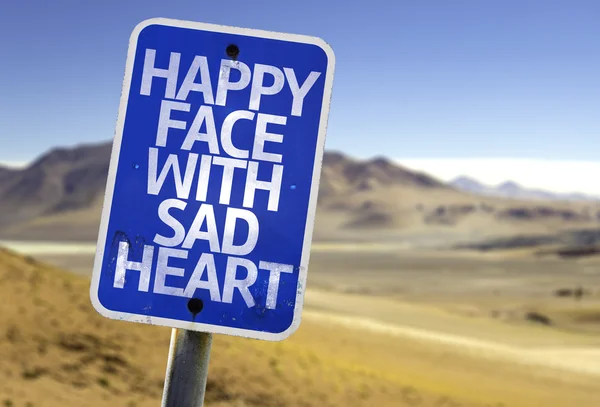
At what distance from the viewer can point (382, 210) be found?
536 feet

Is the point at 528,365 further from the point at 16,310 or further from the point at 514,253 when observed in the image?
the point at 514,253

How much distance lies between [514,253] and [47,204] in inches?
5501

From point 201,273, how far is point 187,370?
0.65ft

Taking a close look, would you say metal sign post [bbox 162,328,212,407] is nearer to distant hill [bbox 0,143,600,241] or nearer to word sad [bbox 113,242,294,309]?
word sad [bbox 113,242,294,309]

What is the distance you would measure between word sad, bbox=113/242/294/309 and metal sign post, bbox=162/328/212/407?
0.30ft

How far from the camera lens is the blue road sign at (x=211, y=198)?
1514mm

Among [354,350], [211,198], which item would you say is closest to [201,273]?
[211,198]

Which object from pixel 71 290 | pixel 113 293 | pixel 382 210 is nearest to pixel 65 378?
pixel 71 290

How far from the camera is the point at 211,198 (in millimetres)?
1504

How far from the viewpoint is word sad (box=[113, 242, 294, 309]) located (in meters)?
1.52

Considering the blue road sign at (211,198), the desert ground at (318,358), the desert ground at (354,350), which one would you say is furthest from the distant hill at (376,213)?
the blue road sign at (211,198)

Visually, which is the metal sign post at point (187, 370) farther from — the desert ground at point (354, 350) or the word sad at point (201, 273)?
the desert ground at point (354, 350)

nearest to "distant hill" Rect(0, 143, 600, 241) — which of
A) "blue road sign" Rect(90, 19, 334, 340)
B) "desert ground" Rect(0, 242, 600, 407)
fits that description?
"desert ground" Rect(0, 242, 600, 407)

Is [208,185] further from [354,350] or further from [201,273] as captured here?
[354,350]
